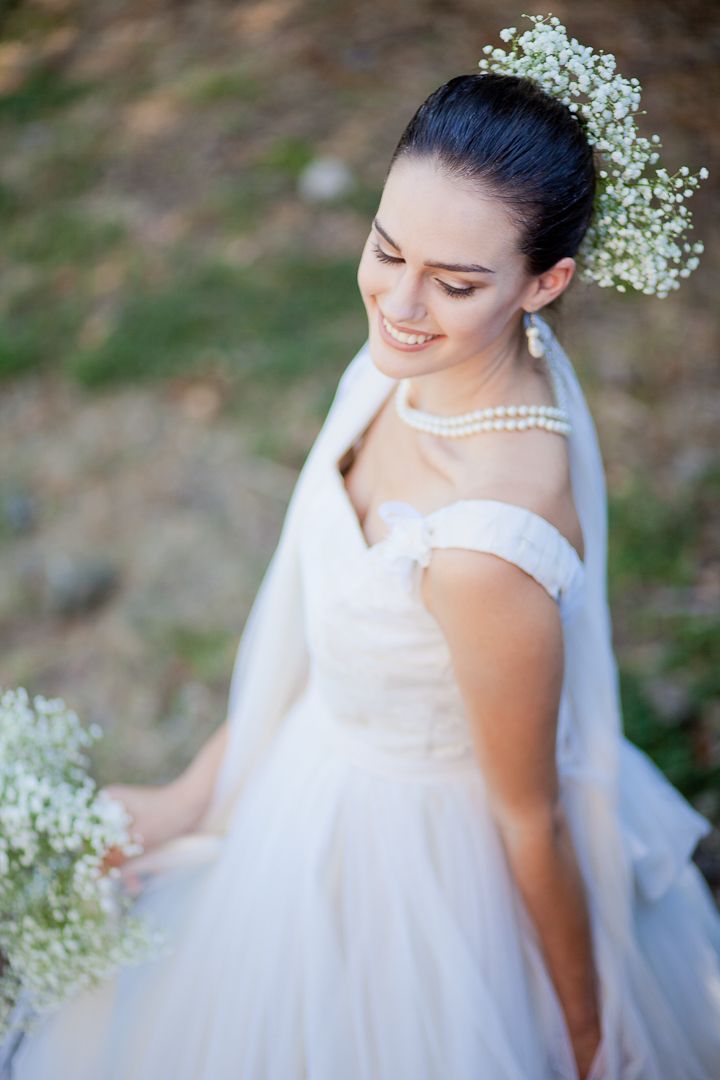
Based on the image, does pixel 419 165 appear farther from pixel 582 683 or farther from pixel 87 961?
pixel 87 961

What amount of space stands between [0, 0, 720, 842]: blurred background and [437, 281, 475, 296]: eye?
0.57m

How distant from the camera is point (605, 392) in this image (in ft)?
13.1

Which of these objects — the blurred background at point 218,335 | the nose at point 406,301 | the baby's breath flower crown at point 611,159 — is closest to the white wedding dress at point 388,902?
the baby's breath flower crown at point 611,159

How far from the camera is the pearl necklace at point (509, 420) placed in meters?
1.55

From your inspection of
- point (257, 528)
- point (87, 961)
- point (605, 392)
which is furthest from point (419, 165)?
point (605, 392)

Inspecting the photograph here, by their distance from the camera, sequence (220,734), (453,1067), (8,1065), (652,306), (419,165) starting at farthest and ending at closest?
(652,306)
(220,734)
(8,1065)
(453,1067)
(419,165)

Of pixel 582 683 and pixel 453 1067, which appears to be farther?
pixel 582 683

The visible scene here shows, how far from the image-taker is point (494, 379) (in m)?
1.58

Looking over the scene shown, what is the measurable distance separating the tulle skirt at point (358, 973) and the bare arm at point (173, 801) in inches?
8.0

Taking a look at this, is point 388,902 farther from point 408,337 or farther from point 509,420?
point 408,337

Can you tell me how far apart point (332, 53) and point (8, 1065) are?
6183 millimetres

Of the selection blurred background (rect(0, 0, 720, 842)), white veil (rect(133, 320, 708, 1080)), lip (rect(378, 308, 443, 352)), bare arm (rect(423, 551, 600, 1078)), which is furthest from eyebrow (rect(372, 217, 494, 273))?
blurred background (rect(0, 0, 720, 842))

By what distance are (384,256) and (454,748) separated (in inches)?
40.0

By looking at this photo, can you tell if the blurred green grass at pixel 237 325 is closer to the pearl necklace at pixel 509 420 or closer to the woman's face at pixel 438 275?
the pearl necklace at pixel 509 420
